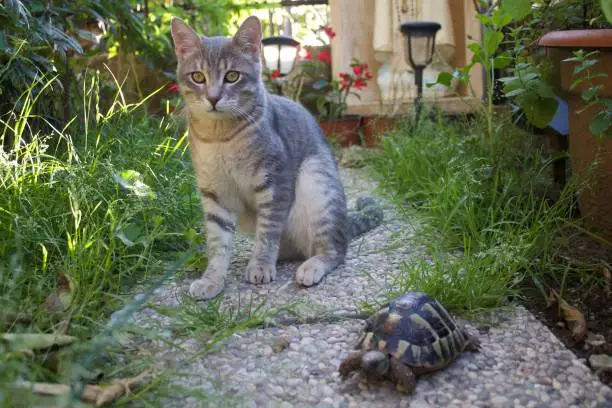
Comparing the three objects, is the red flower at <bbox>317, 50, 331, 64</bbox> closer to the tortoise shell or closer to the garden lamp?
the garden lamp

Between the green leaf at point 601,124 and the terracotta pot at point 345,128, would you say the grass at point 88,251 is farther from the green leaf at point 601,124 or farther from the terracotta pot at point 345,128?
the terracotta pot at point 345,128

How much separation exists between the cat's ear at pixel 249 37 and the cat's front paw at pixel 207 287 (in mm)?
966

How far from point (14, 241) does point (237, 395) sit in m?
1.13

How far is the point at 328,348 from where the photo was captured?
2096 millimetres

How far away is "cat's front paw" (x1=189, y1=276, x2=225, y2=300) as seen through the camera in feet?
8.29

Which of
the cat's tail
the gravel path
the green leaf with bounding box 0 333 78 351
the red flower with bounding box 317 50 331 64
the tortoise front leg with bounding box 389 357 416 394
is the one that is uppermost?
the red flower with bounding box 317 50 331 64

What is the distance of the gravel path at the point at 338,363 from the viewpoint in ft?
5.85

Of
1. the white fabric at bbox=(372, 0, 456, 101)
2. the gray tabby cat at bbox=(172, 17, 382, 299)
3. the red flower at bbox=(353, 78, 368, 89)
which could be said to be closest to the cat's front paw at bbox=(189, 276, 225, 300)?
the gray tabby cat at bbox=(172, 17, 382, 299)

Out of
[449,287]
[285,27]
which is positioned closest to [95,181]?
[449,287]

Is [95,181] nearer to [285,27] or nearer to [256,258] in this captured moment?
[256,258]

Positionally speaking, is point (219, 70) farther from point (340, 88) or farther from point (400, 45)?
point (400, 45)

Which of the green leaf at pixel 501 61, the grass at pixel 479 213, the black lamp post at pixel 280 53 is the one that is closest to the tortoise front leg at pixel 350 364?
the grass at pixel 479 213

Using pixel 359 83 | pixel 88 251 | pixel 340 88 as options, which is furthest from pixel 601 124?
pixel 340 88

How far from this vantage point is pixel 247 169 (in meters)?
2.74
